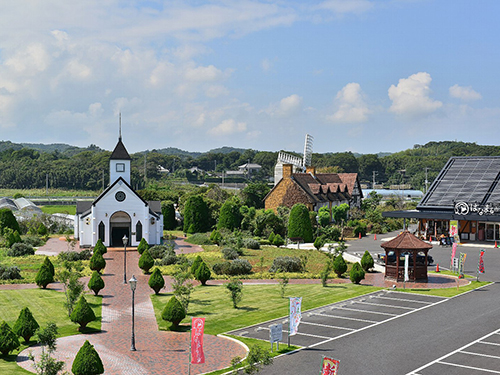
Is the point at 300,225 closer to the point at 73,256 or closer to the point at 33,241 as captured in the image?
the point at 73,256

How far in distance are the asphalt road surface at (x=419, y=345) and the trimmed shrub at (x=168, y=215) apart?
43.0 meters

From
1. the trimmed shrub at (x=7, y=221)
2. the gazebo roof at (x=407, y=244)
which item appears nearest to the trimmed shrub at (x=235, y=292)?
the gazebo roof at (x=407, y=244)

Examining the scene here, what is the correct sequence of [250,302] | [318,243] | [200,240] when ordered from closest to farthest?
[250,302]
[318,243]
[200,240]

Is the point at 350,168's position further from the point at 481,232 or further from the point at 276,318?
the point at 276,318

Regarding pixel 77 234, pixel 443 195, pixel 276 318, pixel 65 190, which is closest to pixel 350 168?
pixel 65 190

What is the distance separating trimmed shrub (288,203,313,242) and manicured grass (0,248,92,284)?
71.9 feet

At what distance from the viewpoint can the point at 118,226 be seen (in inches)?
2173

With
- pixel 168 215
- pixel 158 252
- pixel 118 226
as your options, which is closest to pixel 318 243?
pixel 158 252

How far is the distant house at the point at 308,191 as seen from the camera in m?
72.3

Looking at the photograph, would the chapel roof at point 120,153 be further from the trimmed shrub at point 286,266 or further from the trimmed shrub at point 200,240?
the trimmed shrub at point 286,266

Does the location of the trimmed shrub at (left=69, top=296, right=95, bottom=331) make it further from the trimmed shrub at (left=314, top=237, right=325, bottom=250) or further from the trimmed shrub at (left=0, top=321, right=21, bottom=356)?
the trimmed shrub at (left=314, top=237, right=325, bottom=250)

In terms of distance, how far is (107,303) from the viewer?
101 ft

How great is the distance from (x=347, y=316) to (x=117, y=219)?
32287 mm

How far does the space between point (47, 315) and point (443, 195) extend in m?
46.2
